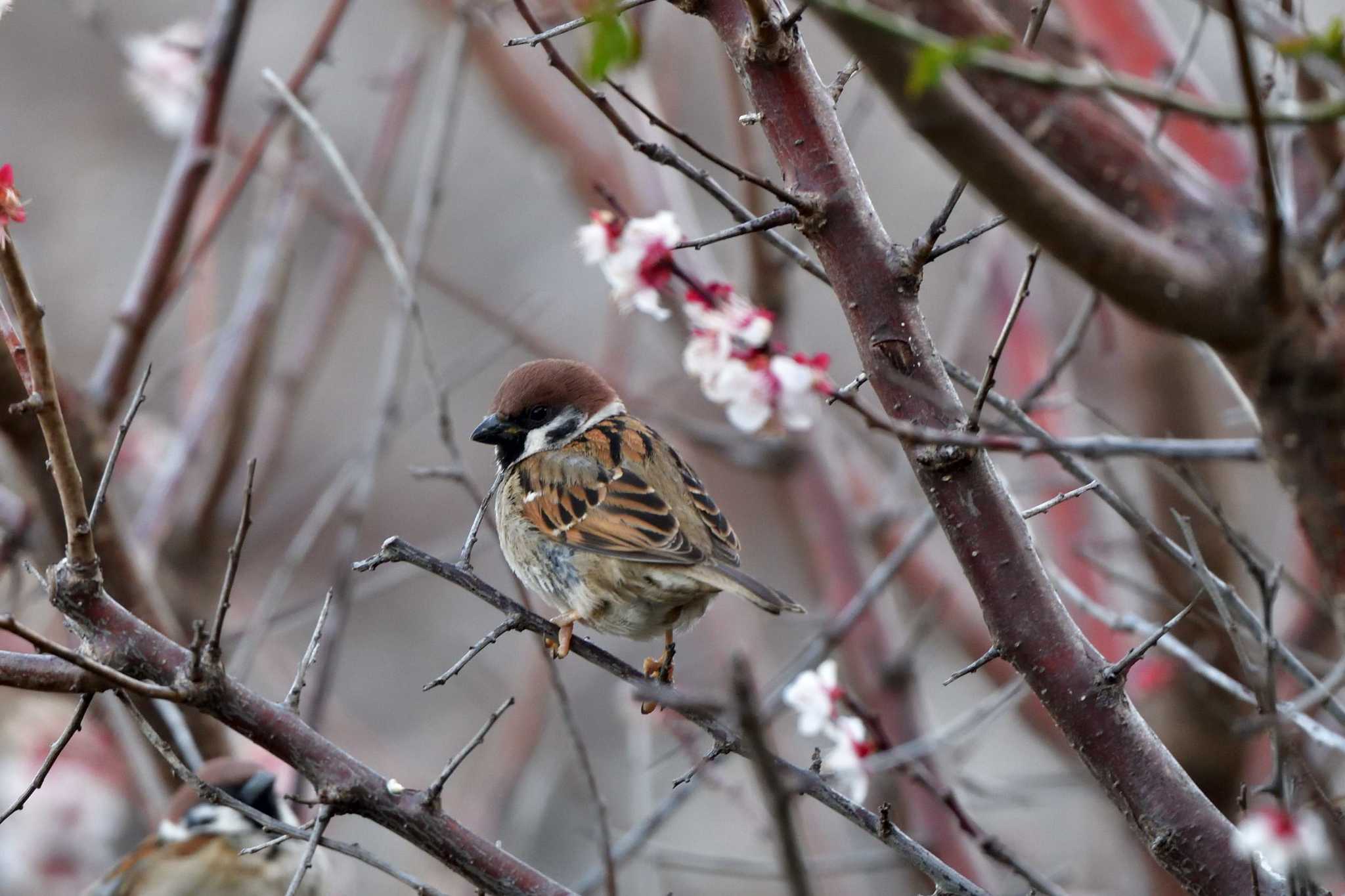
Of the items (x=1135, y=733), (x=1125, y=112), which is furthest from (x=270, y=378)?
(x=1135, y=733)

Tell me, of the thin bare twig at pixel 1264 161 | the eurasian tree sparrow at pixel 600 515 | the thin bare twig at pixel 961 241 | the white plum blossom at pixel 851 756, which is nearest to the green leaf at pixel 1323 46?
the thin bare twig at pixel 1264 161

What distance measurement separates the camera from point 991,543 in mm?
1955

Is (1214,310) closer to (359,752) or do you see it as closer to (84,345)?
(359,752)

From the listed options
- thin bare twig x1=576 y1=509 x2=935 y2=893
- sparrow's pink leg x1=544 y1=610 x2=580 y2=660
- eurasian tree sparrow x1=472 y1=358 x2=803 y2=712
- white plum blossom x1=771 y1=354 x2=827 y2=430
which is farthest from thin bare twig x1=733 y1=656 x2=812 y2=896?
thin bare twig x1=576 y1=509 x2=935 y2=893

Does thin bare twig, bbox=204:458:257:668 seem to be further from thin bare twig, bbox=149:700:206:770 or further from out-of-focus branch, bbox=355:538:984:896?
thin bare twig, bbox=149:700:206:770

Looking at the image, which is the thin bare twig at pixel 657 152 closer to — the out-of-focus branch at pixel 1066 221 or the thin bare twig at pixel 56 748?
the out-of-focus branch at pixel 1066 221

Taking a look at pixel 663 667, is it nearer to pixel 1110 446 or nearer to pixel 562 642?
pixel 562 642

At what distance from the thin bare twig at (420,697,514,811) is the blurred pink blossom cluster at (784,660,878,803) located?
17.7 inches

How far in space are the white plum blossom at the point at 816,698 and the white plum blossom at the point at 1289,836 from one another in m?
0.64

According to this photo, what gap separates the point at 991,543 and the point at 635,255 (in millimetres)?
701

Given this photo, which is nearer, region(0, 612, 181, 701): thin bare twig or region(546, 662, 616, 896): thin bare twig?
region(0, 612, 181, 701): thin bare twig

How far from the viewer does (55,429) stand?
183 centimetres

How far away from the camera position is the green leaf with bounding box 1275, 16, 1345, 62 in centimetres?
130

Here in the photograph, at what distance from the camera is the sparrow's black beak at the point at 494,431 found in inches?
146
